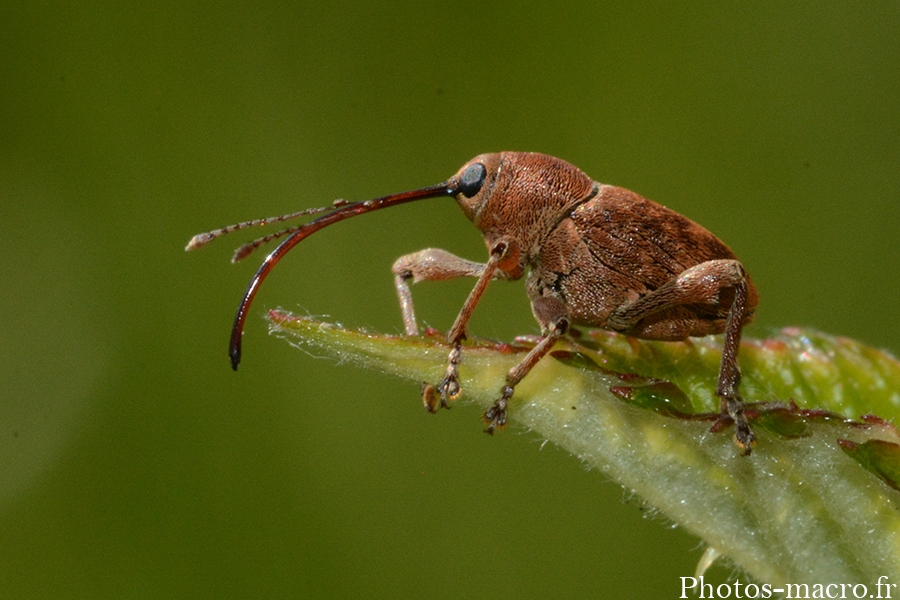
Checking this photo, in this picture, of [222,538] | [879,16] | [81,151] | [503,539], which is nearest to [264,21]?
[81,151]

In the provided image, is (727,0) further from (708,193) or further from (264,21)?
(264,21)

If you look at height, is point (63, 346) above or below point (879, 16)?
below

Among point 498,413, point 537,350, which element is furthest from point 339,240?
point 498,413

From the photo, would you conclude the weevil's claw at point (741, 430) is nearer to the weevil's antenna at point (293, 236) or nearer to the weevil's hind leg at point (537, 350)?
the weevil's hind leg at point (537, 350)

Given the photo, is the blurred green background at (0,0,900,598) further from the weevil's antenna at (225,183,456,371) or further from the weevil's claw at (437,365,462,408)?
the weevil's claw at (437,365,462,408)

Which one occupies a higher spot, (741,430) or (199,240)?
(199,240)

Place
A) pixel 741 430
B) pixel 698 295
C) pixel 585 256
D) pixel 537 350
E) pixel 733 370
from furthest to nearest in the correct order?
pixel 585 256 → pixel 698 295 → pixel 733 370 → pixel 537 350 → pixel 741 430

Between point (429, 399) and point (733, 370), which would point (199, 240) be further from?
point (733, 370)
